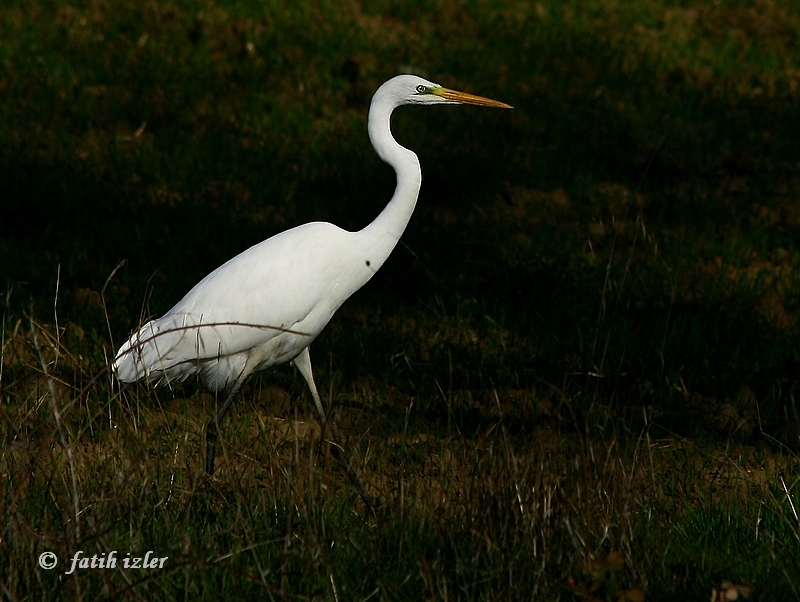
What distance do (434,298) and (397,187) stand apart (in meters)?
1.58

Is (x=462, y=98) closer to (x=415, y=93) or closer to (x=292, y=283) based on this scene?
(x=415, y=93)

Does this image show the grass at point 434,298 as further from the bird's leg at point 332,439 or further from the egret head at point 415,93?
the egret head at point 415,93

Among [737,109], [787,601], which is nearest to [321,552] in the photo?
[787,601]

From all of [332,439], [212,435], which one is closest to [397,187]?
[212,435]

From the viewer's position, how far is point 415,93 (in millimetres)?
4215

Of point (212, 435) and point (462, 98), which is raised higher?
point (462, 98)

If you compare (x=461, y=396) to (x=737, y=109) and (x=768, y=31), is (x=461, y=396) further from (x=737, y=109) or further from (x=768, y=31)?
(x=768, y=31)

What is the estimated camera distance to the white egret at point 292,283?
411 centimetres

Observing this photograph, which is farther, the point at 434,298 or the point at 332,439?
the point at 434,298

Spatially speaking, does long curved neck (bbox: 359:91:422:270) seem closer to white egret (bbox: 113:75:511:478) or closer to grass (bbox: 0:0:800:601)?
white egret (bbox: 113:75:511:478)

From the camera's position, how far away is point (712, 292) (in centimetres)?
561

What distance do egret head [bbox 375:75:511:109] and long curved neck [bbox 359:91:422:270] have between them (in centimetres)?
3

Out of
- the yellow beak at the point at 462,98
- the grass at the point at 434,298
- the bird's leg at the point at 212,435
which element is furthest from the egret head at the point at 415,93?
the bird's leg at the point at 212,435

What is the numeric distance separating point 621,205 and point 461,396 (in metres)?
2.42
